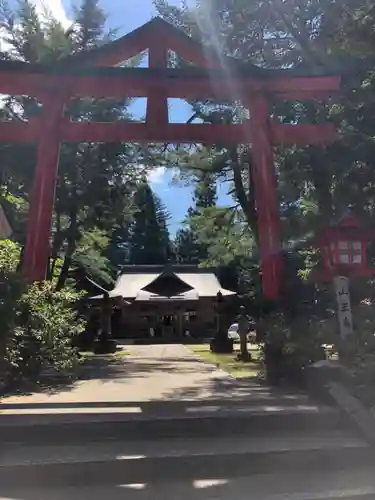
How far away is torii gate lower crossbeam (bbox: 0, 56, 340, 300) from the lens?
946 cm

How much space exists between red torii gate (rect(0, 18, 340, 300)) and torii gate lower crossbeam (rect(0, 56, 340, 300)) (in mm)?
16

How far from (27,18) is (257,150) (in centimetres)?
1113

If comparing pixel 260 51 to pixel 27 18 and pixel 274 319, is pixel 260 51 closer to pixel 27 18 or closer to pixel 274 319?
pixel 274 319

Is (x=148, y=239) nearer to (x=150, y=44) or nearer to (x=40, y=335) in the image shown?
(x=40, y=335)

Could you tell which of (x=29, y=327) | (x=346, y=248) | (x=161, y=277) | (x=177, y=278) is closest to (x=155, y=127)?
(x=346, y=248)

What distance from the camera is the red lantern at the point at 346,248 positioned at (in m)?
8.74

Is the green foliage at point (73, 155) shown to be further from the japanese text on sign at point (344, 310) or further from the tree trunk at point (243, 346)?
the japanese text on sign at point (344, 310)

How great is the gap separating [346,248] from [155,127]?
3767 mm

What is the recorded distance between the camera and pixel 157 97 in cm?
992

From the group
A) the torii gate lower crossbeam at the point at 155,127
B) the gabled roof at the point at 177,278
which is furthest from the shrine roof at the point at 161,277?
the torii gate lower crossbeam at the point at 155,127

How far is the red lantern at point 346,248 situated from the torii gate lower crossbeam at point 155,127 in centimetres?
130

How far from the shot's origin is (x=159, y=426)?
6.63 m

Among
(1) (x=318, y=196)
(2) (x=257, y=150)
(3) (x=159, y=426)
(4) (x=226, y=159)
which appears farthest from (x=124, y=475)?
(4) (x=226, y=159)

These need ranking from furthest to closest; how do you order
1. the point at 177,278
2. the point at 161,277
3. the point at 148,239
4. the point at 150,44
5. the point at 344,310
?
1. the point at 148,239
2. the point at 177,278
3. the point at 161,277
4. the point at 150,44
5. the point at 344,310
